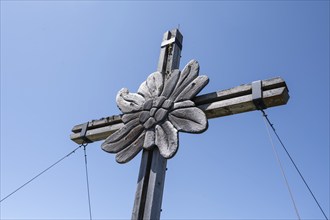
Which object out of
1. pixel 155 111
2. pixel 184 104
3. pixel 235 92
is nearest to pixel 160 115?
pixel 155 111

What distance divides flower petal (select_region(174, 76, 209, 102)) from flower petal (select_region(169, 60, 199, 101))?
0.04 meters

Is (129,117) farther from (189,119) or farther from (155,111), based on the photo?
(189,119)

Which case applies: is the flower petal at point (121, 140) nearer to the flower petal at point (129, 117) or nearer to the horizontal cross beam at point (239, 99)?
the flower petal at point (129, 117)

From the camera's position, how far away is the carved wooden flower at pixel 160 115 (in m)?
2.56

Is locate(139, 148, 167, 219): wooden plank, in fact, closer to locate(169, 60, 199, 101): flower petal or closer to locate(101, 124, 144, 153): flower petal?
locate(101, 124, 144, 153): flower petal

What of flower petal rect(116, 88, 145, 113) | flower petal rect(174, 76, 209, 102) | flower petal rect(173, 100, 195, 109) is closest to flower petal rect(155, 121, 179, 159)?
flower petal rect(173, 100, 195, 109)

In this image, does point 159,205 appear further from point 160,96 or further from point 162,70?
point 162,70

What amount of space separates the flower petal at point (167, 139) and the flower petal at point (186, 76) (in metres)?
0.28

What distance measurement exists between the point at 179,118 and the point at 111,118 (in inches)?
32.3

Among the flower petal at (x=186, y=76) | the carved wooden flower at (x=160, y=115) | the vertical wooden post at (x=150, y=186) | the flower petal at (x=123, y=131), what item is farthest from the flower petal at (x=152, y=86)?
the vertical wooden post at (x=150, y=186)

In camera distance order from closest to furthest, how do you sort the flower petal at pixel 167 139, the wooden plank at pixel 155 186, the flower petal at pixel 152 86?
the wooden plank at pixel 155 186
the flower petal at pixel 167 139
the flower petal at pixel 152 86

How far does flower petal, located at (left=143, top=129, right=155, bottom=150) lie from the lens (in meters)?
2.63

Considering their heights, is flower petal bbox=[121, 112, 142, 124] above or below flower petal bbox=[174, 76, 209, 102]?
below

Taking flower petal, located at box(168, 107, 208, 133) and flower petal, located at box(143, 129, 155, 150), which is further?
flower petal, located at box(143, 129, 155, 150)
